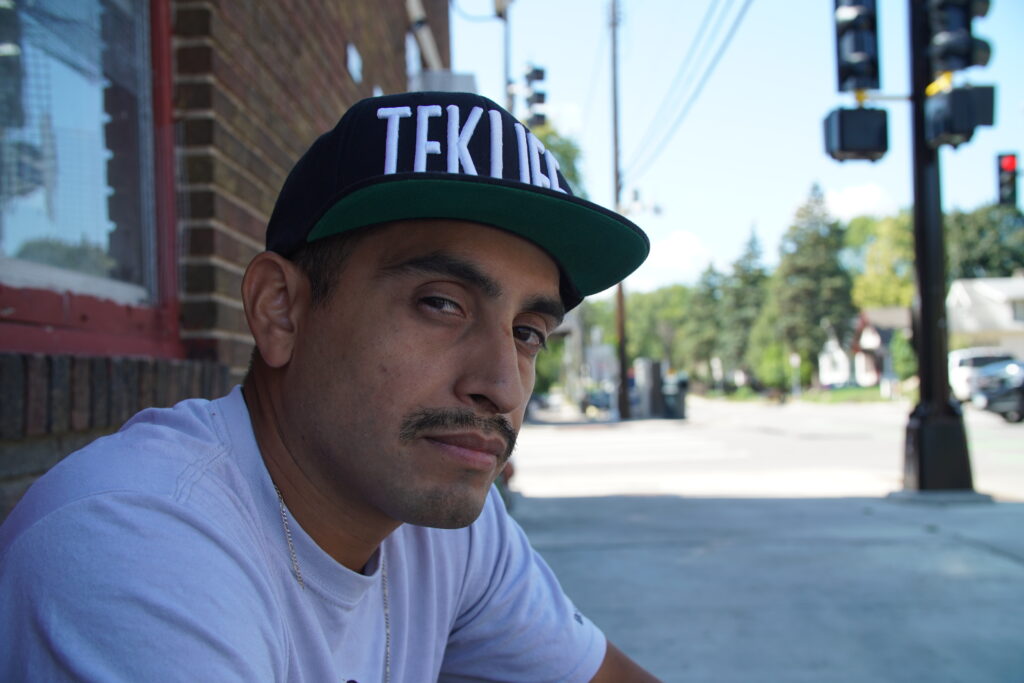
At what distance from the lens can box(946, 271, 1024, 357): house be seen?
56.2 m

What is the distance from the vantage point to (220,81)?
2955 millimetres

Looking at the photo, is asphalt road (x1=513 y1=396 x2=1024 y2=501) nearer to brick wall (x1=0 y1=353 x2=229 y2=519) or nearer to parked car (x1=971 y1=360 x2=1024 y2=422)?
parked car (x1=971 y1=360 x2=1024 y2=422)

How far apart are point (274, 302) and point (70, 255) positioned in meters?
1.38

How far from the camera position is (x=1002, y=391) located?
66.6 ft

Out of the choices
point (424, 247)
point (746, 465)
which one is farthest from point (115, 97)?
point (746, 465)

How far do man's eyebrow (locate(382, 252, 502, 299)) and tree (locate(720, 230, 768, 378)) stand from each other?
3156 inches

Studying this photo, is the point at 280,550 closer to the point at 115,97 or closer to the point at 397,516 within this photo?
the point at 397,516

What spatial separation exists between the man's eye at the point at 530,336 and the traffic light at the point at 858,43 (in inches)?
250

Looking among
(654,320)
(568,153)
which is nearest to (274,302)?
(568,153)

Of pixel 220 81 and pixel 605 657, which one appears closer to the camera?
pixel 605 657

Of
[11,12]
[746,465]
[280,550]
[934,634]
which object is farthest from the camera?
[746,465]

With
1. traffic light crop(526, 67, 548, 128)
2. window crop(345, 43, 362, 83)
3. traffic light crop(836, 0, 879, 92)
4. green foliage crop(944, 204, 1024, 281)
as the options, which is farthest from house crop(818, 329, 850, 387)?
window crop(345, 43, 362, 83)

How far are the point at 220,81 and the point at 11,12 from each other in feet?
2.55

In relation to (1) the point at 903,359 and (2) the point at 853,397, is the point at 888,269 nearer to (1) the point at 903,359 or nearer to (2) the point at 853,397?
(1) the point at 903,359
